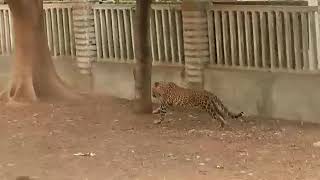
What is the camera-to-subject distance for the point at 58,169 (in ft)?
25.5

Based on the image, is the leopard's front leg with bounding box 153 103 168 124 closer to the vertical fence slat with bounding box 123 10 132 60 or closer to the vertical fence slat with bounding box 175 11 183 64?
the vertical fence slat with bounding box 175 11 183 64

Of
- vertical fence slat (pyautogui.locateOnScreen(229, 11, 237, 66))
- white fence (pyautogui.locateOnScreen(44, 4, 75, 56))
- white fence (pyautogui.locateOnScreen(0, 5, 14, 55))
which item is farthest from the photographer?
white fence (pyautogui.locateOnScreen(0, 5, 14, 55))

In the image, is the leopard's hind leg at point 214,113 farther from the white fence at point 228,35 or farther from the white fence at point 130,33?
the white fence at point 130,33

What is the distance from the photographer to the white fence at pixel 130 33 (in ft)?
38.8

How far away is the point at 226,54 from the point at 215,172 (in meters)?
4.05

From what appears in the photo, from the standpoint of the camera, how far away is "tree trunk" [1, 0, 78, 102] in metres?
12.1

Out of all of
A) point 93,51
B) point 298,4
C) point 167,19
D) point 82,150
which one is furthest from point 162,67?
point 82,150

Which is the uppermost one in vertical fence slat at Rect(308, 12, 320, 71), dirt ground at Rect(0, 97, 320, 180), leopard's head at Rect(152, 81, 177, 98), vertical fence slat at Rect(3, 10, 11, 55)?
vertical fence slat at Rect(3, 10, 11, 55)

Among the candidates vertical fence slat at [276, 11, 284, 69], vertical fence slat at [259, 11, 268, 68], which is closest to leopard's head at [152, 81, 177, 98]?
vertical fence slat at [259, 11, 268, 68]

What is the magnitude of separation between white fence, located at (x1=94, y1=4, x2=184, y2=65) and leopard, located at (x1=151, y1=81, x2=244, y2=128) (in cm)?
175

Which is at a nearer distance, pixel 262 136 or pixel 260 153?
pixel 260 153

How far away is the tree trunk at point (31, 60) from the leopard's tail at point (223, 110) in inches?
126

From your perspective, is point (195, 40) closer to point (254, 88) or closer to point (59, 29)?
point (254, 88)

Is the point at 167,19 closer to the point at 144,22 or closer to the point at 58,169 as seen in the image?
the point at 144,22
